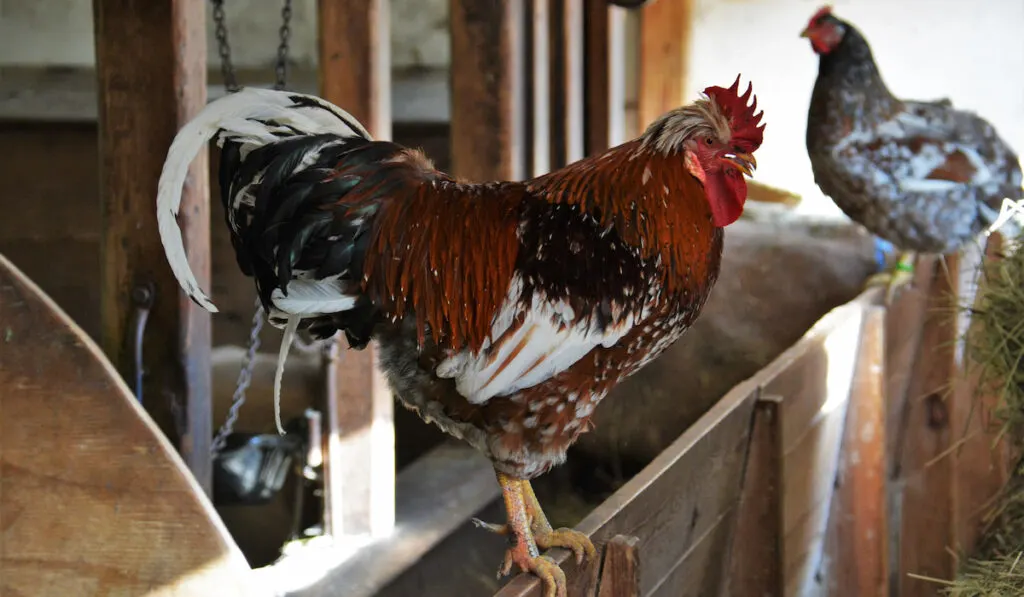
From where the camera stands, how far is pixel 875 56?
4.59 meters

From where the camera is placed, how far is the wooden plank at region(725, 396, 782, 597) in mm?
2225

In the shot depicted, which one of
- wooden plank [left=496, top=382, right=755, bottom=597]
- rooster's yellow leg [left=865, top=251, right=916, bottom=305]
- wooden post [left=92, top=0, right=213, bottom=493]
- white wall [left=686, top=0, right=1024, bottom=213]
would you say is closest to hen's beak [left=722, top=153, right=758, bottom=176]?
wooden plank [left=496, top=382, right=755, bottom=597]

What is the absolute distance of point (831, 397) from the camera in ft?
9.18

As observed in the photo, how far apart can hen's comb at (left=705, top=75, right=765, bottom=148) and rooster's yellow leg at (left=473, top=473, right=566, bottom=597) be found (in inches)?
28.1

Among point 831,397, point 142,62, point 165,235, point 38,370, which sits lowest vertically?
point 831,397

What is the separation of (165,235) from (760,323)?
114 inches

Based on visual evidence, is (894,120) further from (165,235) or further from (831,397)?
(165,235)

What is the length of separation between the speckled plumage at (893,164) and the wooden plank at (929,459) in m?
0.17

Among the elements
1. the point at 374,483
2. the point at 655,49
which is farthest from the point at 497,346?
the point at 655,49

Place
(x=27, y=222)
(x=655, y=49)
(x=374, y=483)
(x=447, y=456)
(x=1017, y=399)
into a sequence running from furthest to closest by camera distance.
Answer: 1. (x=655, y=49)
2. (x=27, y=222)
3. (x=447, y=456)
4. (x=374, y=483)
5. (x=1017, y=399)

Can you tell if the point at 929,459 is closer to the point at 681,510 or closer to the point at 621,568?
the point at 681,510

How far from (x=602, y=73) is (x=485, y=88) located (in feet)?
A: 4.35

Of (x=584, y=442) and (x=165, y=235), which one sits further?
(x=584, y=442)

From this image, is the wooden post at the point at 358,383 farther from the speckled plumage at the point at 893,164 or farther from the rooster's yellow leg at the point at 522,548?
the speckled plumage at the point at 893,164
